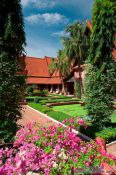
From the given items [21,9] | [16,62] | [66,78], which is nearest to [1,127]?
[16,62]

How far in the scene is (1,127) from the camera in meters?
9.69

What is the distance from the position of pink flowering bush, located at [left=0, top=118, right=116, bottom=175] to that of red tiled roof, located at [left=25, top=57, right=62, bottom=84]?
41926 millimetres

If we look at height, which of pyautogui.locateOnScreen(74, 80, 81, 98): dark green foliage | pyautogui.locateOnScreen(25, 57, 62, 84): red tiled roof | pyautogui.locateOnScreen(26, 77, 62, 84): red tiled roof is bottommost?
pyautogui.locateOnScreen(74, 80, 81, 98): dark green foliage

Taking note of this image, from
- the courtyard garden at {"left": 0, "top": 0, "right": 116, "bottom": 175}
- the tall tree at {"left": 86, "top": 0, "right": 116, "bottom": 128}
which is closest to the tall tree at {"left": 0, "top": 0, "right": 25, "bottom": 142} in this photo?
the courtyard garden at {"left": 0, "top": 0, "right": 116, "bottom": 175}

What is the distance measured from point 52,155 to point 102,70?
967cm

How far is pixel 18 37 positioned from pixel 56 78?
3991cm

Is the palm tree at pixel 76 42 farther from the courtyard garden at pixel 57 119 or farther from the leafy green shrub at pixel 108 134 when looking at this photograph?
the leafy green shrub at pixel 108 134

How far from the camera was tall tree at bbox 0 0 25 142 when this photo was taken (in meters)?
9.70

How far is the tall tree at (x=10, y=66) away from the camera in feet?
31.8

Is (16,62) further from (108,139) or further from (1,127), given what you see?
(108,139)

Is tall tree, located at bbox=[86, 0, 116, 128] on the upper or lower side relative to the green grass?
upper

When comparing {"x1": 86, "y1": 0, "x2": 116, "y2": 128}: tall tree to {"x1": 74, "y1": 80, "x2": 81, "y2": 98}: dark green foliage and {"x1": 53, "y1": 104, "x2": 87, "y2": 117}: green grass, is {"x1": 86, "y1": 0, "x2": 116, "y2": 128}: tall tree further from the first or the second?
{"x1": 74, "y1": 80, "x2": 81, "y2": 98}: dark green foliage

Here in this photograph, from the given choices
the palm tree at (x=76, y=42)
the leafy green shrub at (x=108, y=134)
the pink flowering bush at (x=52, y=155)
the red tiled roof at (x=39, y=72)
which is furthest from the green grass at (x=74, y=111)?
the red tiled roof at (x=39, y=72)

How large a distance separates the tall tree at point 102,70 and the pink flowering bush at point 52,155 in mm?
7434
